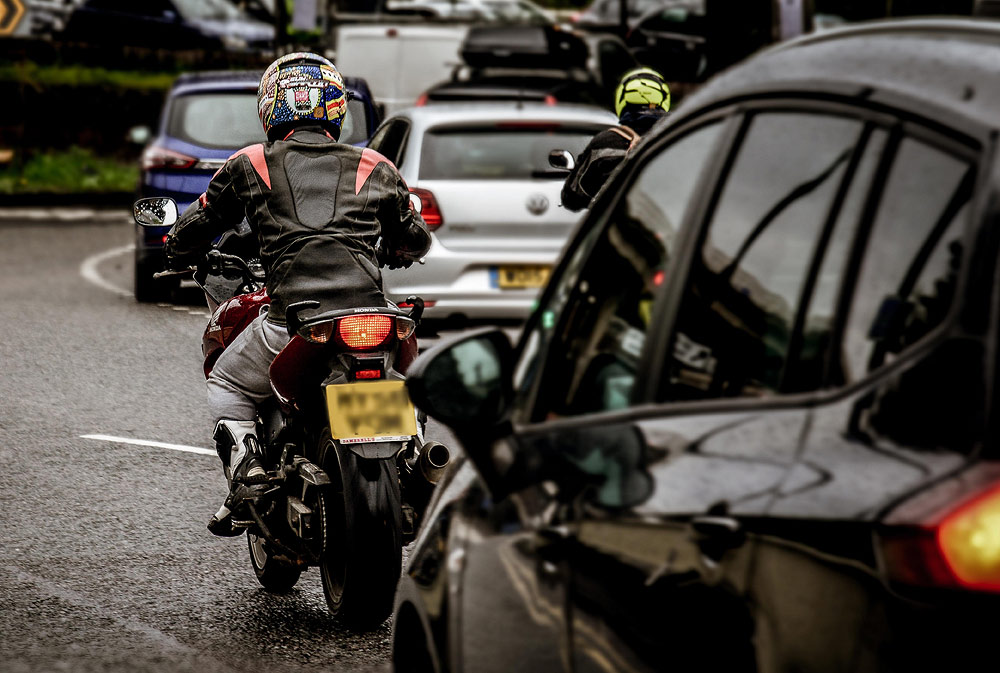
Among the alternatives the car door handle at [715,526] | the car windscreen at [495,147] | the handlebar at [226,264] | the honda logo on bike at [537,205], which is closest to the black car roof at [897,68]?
the car door handle at [715,526]

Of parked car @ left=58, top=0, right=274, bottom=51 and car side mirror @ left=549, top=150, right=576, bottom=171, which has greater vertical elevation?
car side mirror @ left=549, top=150, right=576, bottom=171

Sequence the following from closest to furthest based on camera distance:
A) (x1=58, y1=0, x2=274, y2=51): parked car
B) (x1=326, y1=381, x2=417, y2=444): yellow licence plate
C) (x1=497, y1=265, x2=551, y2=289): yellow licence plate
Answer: (x1=326, y1=381, x2=417, y2=444): yellow licence plate < (x1=497, y1=265, x2=551, y2=289): yellow licence plate < (x1=58, y1=0, x2=274, y2=51): parked car

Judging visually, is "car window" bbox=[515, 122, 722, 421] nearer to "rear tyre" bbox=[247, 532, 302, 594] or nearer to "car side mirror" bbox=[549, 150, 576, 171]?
"rear tyre" bbox=[247, 532, 302, 594]

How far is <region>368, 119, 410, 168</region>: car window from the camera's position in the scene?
11562 millimetres

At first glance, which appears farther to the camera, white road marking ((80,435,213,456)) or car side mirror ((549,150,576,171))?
car side mirror ((549,150,576,171))

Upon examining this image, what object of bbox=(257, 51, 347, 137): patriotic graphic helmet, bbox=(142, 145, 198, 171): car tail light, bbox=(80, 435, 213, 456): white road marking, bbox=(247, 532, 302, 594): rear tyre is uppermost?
bbox=(257, 51, 347, 137): patriotic graphic helmet

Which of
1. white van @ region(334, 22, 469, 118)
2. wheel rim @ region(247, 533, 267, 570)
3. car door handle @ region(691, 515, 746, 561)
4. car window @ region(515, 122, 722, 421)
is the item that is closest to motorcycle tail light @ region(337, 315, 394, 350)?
wheel rim @ region(247, 533, 267, 570)

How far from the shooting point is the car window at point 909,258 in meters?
1.91

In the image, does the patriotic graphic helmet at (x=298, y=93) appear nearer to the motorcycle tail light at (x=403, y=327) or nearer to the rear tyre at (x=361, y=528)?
the motorcycle tail light at (x=403, y=327)

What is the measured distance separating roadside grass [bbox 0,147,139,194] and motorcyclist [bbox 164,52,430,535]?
17.3 meters

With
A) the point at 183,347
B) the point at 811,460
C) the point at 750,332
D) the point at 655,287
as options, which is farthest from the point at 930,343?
the point at 183,347

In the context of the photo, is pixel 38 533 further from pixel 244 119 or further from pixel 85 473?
pixel 244 119

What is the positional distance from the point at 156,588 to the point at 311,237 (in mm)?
1343

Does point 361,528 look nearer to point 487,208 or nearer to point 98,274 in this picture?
point 487,208
